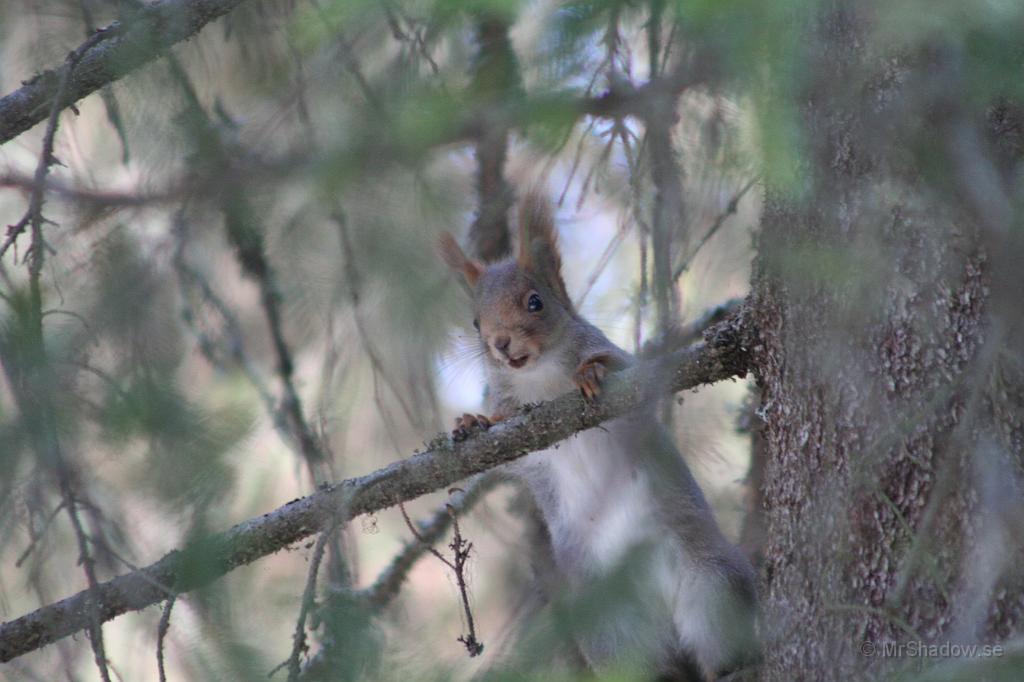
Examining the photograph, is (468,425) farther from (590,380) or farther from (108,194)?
(108,194)

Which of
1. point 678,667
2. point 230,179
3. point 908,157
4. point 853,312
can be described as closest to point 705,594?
point 678,667

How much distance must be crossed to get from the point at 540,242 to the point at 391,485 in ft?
3.23

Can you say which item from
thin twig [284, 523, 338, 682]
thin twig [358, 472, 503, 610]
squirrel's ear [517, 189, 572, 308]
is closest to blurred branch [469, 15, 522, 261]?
squirrel's ear [517, 189, 572, 308]

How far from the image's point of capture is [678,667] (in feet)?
8.80

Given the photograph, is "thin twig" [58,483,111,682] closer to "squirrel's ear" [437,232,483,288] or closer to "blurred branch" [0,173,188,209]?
"blurred branch" [0,173,188,209]

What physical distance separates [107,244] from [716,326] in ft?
4.25

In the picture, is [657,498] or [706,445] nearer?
[657,498]

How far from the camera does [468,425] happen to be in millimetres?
2457

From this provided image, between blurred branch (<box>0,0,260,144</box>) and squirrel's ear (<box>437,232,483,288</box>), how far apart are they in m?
0.86

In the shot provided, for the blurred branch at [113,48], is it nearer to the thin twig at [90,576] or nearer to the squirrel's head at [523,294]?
the thin twig at [90,576]

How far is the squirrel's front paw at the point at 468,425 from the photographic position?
240cm

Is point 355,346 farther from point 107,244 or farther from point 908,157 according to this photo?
point 908,157

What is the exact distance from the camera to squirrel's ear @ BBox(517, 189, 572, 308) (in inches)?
114

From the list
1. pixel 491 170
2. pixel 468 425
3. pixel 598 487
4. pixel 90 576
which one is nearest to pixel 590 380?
pixel 468 425
